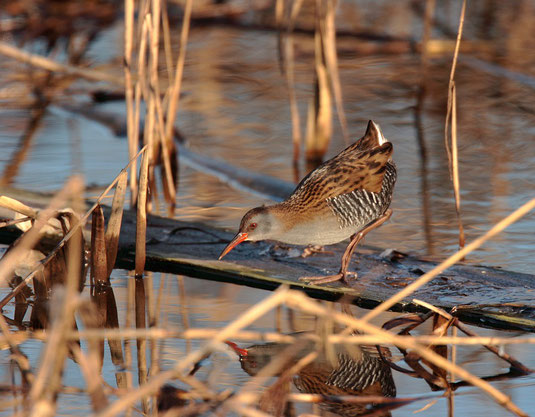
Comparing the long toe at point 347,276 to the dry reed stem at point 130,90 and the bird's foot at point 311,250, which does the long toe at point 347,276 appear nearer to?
the bird's foot at point 311,250

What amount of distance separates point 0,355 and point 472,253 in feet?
8.49

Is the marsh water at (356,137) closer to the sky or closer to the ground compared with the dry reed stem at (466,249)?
closer to the ground

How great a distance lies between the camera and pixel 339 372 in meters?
3.47

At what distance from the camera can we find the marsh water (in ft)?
13.4

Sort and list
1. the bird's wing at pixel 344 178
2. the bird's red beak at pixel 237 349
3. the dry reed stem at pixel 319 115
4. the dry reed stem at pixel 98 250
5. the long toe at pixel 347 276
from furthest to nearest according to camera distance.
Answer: the dry reed stem at pixel 319 115
the bird's wing at pixel 344 178
the long toe at pixel 347 276
the dry reed stem at pixel 98 250
the bird's red beak at pixel 237 349

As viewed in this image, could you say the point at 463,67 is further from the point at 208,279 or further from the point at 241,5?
the point at 208,279

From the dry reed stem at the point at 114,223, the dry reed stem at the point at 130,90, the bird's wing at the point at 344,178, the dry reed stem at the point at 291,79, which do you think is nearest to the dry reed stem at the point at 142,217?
the dry reed stem at the point at 114,223

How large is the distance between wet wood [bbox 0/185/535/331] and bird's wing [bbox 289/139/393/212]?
1.05 ft

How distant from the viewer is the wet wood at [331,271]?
13.0ft

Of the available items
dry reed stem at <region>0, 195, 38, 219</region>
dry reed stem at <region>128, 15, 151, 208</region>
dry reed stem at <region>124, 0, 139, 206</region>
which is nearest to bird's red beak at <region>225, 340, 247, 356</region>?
dry reed stem at <region>0, 195, 38, 219</region>

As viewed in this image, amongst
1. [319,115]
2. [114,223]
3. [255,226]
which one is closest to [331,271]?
[255,226]

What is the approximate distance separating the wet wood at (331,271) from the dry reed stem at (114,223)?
34cm

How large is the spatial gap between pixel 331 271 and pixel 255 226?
0.44 m

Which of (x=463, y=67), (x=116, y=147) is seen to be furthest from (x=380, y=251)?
Answer: (x=463, y=67)
